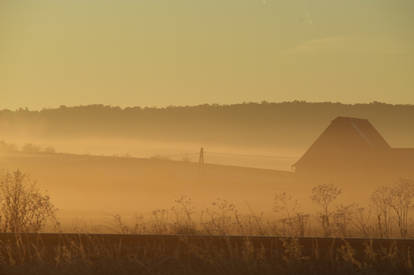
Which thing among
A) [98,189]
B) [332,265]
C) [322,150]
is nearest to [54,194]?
[98,189]

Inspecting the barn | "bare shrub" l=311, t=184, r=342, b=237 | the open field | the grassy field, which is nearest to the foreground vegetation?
the open field

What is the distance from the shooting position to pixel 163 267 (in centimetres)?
1384

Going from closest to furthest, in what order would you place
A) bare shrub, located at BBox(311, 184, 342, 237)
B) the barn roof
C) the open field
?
1. the open field
2. bare shrub, located at BBox(311, 184, 342, 237)
3. the barn roof

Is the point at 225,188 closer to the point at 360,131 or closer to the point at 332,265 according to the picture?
the point at 360,131

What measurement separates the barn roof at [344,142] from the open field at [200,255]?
50855 millimetres

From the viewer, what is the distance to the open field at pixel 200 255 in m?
13.6

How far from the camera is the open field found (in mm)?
13641

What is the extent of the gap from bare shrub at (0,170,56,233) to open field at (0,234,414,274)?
1784 mm

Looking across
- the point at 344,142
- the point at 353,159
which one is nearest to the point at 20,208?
the point at 353,159

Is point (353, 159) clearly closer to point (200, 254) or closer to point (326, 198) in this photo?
point (326, 198)

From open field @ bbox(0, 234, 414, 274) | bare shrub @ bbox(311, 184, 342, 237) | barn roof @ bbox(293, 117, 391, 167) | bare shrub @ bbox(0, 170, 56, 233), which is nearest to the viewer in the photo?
open field @ bbox(0, 234, 414, 274)

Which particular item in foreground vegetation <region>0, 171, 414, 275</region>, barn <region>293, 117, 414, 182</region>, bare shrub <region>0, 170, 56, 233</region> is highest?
barn <region>293, 117, 414, 182</region>

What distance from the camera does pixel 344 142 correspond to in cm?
6650

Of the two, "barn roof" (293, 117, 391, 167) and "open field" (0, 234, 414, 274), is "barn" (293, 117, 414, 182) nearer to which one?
"barn roof" (293, 117, 391, 167)
